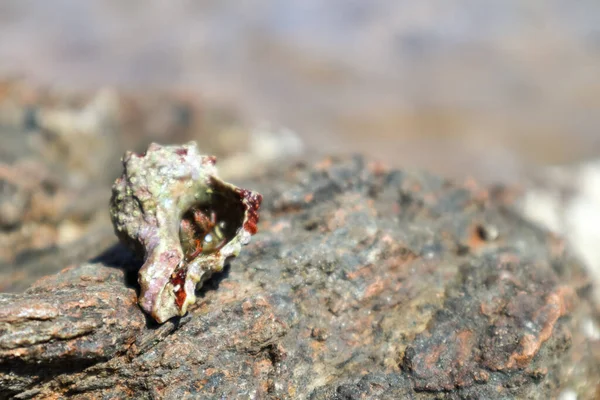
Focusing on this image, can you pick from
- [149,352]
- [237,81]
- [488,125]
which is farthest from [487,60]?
[149,352]

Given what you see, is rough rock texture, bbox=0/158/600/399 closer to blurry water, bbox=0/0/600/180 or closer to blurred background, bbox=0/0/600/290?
blurred background, bbox=0/0/600/290

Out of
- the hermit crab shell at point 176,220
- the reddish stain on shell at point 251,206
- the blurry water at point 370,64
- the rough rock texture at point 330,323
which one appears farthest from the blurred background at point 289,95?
the reddish stain on shell at point 251,206

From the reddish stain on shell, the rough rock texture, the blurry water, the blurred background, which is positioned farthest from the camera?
the blurry water

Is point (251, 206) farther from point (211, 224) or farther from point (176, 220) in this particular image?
point (176, 220)

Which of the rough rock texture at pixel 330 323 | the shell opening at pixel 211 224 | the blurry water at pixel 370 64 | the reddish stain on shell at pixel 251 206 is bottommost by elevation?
the blurry water at pixel 370 64

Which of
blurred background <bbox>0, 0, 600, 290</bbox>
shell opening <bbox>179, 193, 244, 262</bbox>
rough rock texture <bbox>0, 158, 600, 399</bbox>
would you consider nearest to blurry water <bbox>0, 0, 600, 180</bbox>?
blurred background <bbox>0, 0, 600, 290</bbox>

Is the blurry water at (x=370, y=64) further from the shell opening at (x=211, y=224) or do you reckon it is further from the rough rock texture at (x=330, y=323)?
the shell opening at (x=211, y=224)
